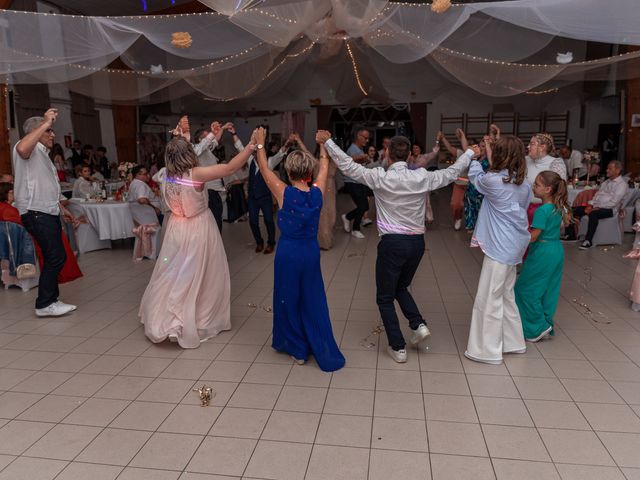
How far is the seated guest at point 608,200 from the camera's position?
6680 millimetres

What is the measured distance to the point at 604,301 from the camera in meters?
4.55

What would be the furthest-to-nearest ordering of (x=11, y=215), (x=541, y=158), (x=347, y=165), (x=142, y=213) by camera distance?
(x=142, y=213)
(x=11, y=215)
(x=541, y=158)
(x=347, y=165)

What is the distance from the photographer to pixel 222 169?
3396 mm

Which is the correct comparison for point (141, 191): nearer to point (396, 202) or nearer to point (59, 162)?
point (59, 162)

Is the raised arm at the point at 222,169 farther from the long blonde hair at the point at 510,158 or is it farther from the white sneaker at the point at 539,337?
the white sneaker at the point at 539,337

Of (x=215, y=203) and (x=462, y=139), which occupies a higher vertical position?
(x=462, y=139)

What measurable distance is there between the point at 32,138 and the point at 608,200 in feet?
22.6

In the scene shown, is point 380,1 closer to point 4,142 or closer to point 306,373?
point 306,373

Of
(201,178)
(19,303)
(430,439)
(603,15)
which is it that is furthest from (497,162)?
(19,303)

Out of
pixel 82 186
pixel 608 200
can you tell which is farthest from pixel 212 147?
pixel 608 200

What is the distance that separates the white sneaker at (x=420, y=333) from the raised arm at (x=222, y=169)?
1.65 meters

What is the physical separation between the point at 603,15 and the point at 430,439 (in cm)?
311

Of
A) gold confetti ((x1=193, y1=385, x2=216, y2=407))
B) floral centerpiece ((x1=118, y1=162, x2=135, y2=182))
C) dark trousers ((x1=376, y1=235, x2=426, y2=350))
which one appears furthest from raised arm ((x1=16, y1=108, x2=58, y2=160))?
floral centerpiece ((x1=118, y1=162, x2=135, y2=182))

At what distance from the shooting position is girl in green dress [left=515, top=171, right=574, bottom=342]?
3.40 metres
